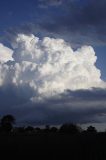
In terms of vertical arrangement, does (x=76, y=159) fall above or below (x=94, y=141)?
below

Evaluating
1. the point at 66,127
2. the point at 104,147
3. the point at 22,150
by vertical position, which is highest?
the point at 66,127

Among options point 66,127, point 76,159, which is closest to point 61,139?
point 76,159

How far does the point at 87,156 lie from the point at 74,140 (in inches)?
62.8

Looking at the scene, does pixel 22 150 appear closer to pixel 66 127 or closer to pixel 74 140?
pixel 74 140

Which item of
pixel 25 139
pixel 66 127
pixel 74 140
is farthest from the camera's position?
pixel 66 127

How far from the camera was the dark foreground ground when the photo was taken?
2331 cm

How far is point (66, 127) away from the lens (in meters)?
63.0

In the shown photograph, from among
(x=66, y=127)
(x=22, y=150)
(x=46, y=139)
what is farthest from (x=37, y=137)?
(x=66, y=127)

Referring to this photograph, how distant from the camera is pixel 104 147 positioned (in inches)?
1513

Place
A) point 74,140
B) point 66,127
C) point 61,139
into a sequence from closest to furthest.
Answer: point 61,139
point 74,140
point 66,127

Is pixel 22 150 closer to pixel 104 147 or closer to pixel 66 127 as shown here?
pixel 104 147

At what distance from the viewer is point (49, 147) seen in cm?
2638

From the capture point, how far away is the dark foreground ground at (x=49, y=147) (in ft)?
76.5

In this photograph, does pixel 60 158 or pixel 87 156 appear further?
pixel 87 156
